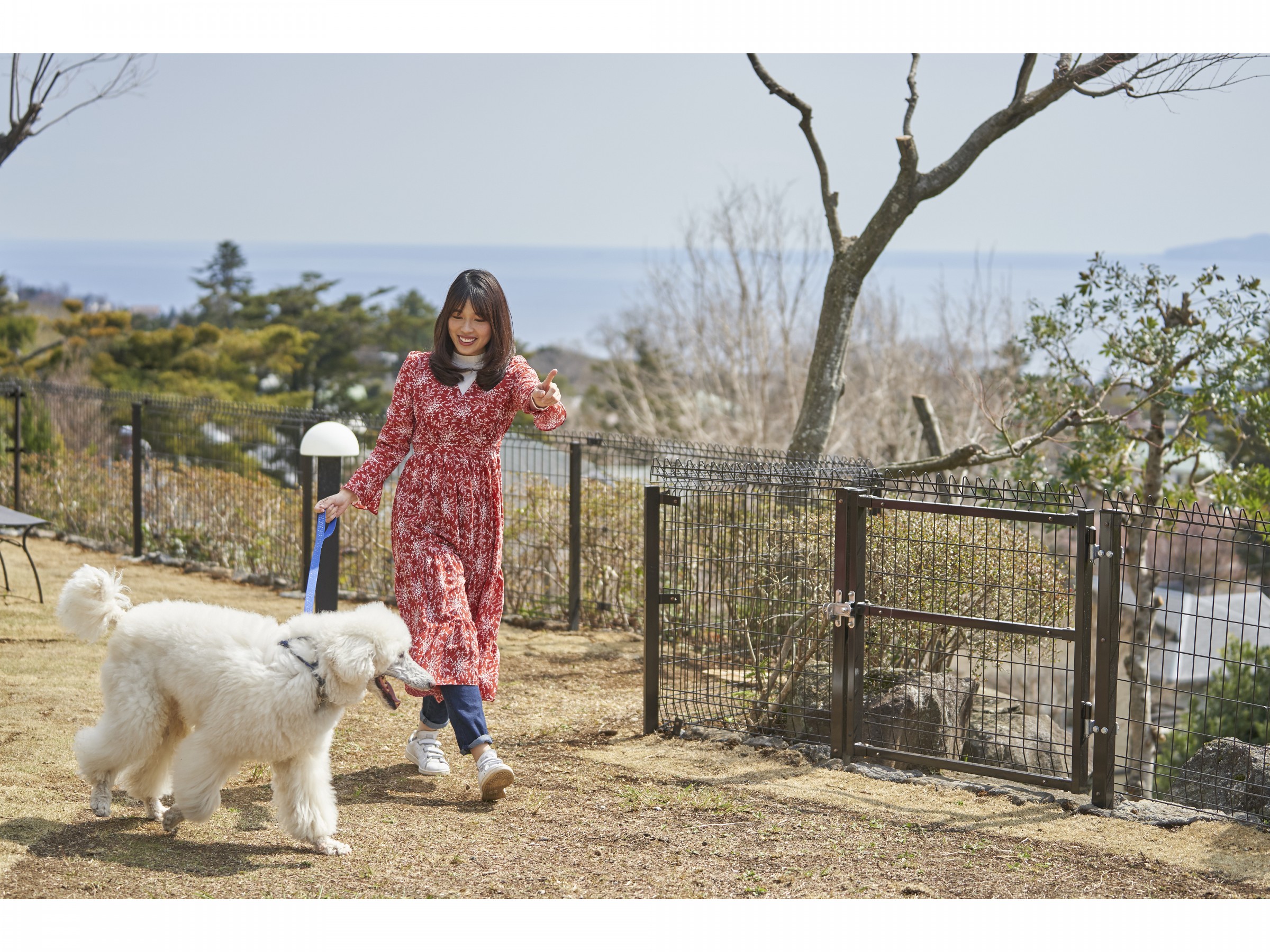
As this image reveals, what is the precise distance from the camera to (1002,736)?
537 cm

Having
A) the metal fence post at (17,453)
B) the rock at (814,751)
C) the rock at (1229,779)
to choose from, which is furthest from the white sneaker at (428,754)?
the metal fence post at (17,453)

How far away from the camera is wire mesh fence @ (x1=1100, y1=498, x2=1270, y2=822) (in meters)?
4.39

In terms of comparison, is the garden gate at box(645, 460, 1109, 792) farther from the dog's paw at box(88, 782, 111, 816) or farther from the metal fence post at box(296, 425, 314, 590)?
the metal fence post at box(296, 425, 314, 590)

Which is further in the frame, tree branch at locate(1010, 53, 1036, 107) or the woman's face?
tree branch at locate(1010, 53, 1036, 107)

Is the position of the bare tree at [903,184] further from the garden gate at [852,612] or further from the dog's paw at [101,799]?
the dog's paw at [101,799]

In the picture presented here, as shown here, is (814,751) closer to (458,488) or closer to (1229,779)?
(1229,779)

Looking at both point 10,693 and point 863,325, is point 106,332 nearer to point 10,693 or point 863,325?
point 863,325

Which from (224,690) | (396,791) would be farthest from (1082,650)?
(224,690)

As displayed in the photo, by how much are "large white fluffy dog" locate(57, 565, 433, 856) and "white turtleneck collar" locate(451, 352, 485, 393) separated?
42.5 inches

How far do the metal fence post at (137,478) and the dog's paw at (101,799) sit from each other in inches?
260

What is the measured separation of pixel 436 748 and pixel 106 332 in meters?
23.8

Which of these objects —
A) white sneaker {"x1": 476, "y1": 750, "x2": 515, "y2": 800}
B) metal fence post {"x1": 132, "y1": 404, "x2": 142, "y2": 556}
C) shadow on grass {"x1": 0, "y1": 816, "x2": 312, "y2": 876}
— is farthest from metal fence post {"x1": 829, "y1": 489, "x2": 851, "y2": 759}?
metal fence post {"x1": 132, "y1": 404, "x2": 142, "y2": 556}

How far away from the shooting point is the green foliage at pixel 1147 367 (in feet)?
26.5

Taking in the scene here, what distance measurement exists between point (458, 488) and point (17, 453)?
8377 millimetres
